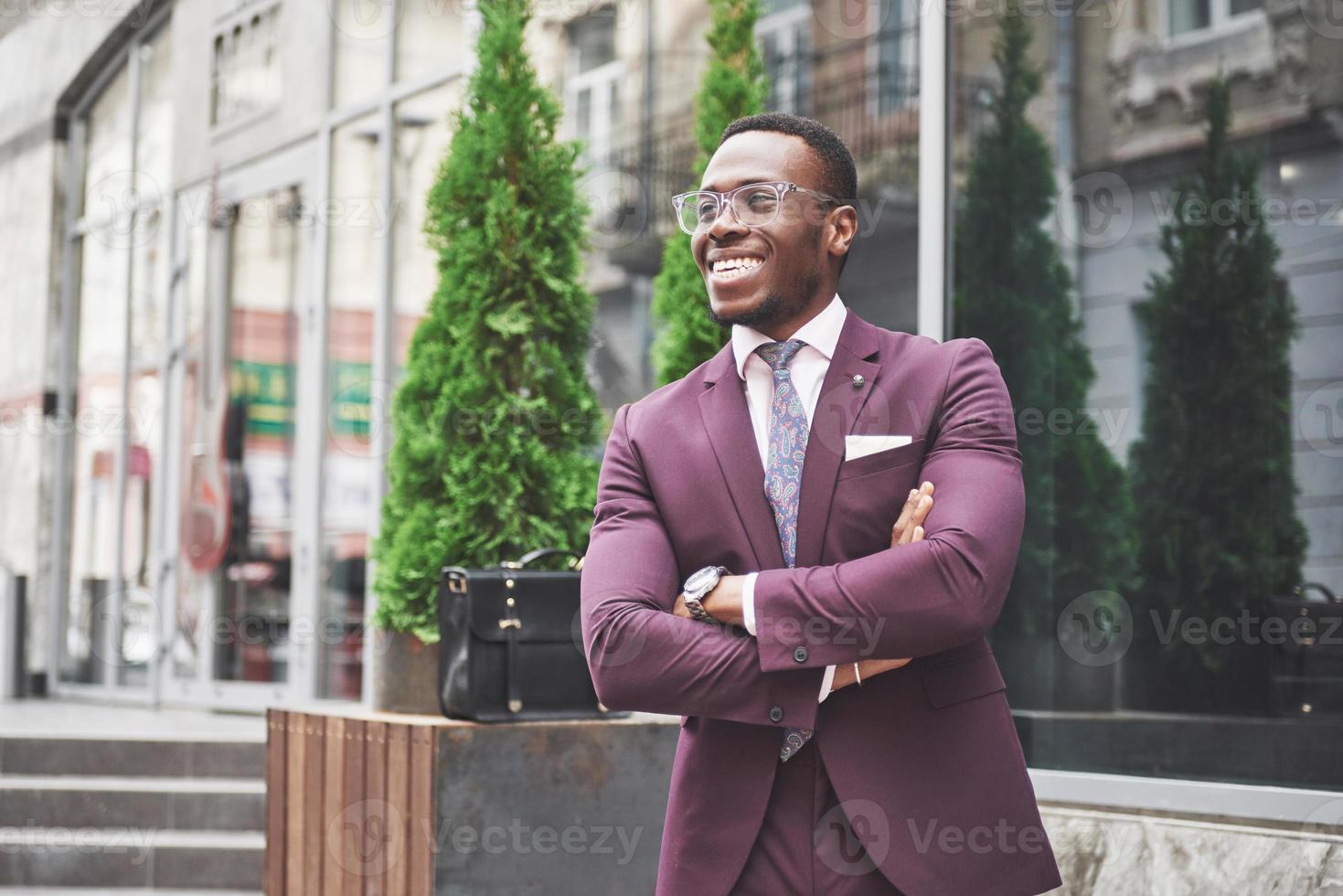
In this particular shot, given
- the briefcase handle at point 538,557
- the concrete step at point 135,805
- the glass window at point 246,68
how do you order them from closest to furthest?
1. the briefcase handle at point 538,557
2. the concrete step at point 135,805
3. the glass window at point 246,68

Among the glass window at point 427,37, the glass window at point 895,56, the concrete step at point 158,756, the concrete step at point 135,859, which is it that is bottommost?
the concrete step at point 135,859

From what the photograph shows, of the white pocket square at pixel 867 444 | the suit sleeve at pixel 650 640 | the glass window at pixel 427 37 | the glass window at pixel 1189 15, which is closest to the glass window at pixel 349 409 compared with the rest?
the glass window at pixel 427 37

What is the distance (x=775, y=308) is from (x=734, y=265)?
0.27ft

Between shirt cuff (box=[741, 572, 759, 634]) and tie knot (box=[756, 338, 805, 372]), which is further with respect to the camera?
tie knot (box=[756, 338, 805, 372])

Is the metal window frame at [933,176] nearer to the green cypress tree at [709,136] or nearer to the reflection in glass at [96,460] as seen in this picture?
the green cypress tree at [709,136]

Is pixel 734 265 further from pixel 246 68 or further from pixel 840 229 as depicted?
pixel 246 68

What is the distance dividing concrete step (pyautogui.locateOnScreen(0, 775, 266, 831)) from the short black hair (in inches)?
204

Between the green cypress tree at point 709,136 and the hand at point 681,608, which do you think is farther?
the green cypress tree at point 709,136

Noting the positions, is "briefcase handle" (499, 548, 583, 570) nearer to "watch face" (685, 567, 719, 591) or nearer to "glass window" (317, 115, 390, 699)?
"watch face" (685, 567, 719, 591)

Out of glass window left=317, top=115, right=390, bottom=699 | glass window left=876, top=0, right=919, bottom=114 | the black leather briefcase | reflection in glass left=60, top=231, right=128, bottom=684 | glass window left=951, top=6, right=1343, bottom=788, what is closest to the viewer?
the black leather briefcase

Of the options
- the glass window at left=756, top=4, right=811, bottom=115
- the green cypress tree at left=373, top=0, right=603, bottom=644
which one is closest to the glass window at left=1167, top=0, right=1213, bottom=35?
the glass window at left=756, top=4, right=811, bottom=115

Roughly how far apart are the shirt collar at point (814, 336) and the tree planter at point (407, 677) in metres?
2.49

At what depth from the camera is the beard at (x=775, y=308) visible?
2078 millimetres

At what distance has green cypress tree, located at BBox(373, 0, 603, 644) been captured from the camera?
448cm
